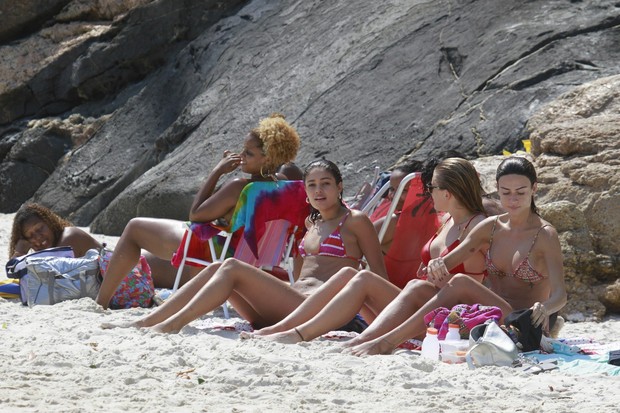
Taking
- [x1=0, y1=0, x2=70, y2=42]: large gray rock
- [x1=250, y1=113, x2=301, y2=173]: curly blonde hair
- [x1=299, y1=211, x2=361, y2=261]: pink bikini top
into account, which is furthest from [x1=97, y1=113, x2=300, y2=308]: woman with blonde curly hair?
[x1=0, y1=0, x2=70, y2=42]: large gray rock

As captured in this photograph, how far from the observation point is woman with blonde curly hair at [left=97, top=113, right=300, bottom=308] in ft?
20.3

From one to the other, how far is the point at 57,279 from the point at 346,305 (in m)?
2.25

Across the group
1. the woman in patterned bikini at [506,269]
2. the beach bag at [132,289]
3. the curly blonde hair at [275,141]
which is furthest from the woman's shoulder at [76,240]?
the woman in patterned bikini at [506,269]

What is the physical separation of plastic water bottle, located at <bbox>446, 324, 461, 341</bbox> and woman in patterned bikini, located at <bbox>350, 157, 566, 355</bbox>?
0.67 ft

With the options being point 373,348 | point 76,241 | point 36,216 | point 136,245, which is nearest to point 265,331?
point 373,348

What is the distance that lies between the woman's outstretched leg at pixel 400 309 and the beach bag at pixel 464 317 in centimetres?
24

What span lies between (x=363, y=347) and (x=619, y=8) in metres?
5.96

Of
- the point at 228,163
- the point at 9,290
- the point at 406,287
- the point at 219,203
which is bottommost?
the point at 9,290

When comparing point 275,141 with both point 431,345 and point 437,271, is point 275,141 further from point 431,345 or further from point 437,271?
point 431,345

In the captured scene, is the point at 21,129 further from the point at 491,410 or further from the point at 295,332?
the point at 491,410

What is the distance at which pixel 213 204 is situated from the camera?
6.32m

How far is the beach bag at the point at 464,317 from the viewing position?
13.9ft

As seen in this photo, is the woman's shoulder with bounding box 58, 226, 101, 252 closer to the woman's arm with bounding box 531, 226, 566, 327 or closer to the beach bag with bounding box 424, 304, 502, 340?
the beach bag with bounding box 424, 304, 502, 340

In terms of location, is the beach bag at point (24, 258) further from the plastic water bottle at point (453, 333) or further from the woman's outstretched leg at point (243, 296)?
the plastic water bottle at point (453, 333)
